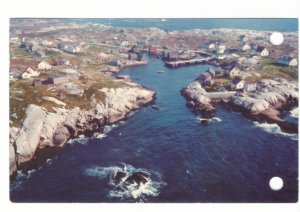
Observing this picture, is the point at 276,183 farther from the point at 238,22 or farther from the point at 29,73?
the point at 29,73

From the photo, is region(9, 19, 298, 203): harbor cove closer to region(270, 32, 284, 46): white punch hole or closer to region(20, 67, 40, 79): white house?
region(20, 67, 40, 79): white house

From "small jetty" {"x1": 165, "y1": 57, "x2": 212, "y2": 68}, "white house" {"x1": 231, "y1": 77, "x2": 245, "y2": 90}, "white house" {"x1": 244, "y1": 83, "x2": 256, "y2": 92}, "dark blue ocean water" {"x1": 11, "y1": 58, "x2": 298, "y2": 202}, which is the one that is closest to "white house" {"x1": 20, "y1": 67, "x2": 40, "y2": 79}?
"dark blue ocean water" {"x1": 11, "y1": 58, "x2": 298, "y2": 202}

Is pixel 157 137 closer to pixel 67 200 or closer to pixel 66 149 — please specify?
pixel 66 149

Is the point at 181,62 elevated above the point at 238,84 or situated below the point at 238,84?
above

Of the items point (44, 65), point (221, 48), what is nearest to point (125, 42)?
point (44, 65)

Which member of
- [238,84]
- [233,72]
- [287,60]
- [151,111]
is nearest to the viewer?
[287,60]
